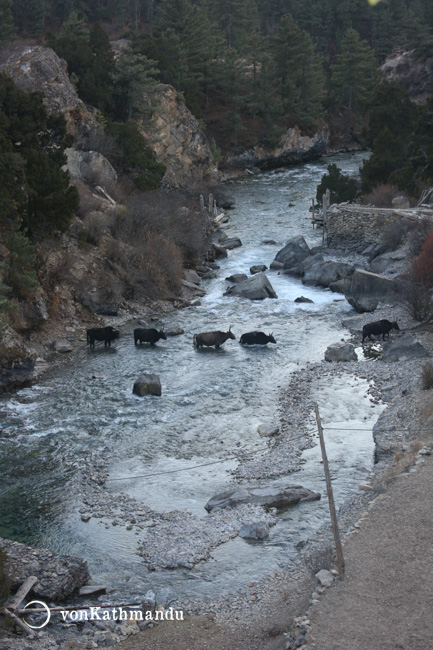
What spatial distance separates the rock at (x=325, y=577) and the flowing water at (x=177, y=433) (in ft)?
6.64

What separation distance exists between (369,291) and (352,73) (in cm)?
5823

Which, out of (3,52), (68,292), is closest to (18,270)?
(68,292)

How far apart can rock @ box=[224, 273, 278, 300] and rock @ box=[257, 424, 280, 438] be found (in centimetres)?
1439

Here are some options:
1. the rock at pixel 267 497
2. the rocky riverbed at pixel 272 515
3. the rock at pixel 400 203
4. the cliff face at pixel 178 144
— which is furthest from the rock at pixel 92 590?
the cliff face at pixel 178 144

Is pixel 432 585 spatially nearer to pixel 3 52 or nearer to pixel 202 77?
pixel 3 52

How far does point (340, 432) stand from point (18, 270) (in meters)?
14.5

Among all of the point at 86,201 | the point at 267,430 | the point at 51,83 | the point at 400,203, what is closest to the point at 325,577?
the point at 267,430

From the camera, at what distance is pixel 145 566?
619 inches

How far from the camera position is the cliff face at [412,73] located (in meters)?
69.2

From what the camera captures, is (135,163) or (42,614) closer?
(42,614)

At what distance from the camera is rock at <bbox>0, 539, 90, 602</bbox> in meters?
14.4

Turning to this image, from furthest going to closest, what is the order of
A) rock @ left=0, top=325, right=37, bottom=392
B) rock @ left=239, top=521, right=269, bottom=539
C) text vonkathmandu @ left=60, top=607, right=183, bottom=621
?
rock @ left=0, top=325, right=37, bottom=392 → rock @ left=239, top=521, right=269, bottom=539 → text vonkathmandu @ left=60, top=607, right=183, bottom=621

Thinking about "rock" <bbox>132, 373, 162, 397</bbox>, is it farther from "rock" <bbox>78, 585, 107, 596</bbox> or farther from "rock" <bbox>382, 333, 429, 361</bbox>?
"rock" <bbox>78, 585, 107, 596</bbox>

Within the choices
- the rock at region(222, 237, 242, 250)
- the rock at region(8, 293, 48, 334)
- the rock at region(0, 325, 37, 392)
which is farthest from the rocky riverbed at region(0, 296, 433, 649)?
the rock at region(222, 237, 242, 250)
